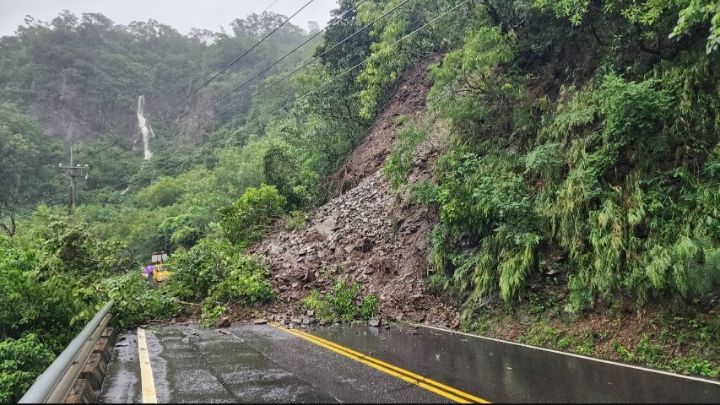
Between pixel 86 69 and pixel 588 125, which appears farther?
pixel 86 69

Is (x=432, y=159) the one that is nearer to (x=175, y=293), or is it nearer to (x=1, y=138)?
(x=175, y=293)

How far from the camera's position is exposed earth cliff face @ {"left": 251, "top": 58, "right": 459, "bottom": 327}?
13.7 metres

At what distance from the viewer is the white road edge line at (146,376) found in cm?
602

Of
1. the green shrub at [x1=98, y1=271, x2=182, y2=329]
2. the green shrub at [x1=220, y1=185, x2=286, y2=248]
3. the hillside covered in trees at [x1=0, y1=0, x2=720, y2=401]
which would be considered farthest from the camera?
the green shrub at [x1=220, y1=185, x2=286, y2=248]

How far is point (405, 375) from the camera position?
700cm

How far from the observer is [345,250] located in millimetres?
17516

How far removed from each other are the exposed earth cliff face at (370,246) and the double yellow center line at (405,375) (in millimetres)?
3626

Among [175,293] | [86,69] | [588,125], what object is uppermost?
[86,69]

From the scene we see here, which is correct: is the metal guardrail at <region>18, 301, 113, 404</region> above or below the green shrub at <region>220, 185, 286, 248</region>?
below

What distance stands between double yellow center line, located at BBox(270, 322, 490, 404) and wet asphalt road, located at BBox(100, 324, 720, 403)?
135 mm

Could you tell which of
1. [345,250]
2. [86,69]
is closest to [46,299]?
[345,250]

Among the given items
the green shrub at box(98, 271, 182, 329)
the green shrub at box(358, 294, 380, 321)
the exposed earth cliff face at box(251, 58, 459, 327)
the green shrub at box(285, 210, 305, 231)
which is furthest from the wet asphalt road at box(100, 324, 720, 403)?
the green shrub at box(285, 210, 305, 231)

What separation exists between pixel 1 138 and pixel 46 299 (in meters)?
54.7

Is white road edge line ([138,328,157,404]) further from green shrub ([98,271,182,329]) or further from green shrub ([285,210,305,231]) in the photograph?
green shrub ([285,210,305,231])
